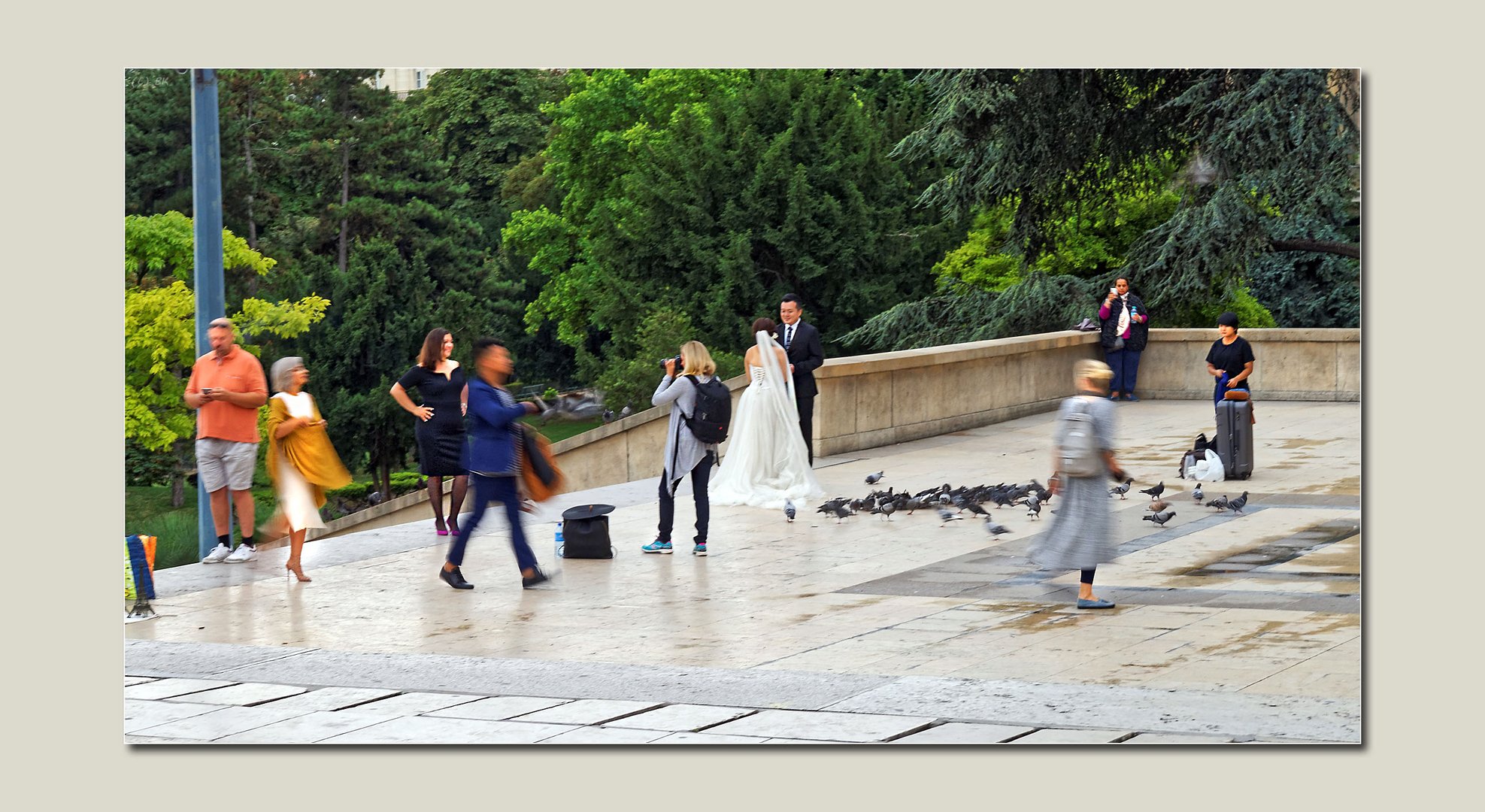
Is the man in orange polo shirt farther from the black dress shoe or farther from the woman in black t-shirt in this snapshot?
the woman in black t-shirt

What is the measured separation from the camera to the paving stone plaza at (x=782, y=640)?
27.4 feet

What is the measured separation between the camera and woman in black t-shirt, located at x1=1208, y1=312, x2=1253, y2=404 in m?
17.3

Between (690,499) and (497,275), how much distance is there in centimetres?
3714

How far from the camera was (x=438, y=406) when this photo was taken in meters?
13.9

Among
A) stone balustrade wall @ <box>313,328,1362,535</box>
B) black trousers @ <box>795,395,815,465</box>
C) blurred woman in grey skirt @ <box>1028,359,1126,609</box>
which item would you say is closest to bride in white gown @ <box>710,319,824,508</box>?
black trousers @ <box>795,395,815,465</box>

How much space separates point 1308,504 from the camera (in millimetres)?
15711

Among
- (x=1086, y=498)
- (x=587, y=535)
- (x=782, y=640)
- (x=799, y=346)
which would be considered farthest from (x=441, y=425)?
(x=1086, y=498)

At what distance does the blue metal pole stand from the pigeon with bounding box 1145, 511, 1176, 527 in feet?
23.9

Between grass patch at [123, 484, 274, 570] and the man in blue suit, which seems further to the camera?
grass patch at [123, 484, 274, 570]

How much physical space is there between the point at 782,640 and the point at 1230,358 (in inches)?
334

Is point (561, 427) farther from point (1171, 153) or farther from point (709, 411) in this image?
point (709, 411)

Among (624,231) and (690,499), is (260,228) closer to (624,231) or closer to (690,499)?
(624,231)

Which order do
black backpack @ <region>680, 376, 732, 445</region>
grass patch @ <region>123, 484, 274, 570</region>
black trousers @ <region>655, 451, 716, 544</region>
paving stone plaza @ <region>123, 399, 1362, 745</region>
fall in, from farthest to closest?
grass patch @ <region>123, 484, 274, 570</region> → black trousers @ <region>655, 451, 716, 544</region> → black backpack @ <region>680, 376, 732, 445</region> → paving stone plaza @ <region>123, 399, 1362, 745</region>

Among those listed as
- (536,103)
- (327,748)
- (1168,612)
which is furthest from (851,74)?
(327,748)
